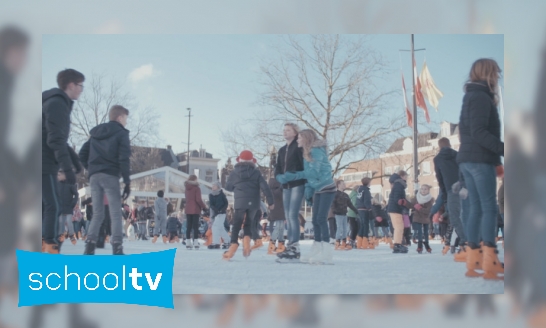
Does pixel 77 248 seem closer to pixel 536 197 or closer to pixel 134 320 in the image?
pixel 134 320

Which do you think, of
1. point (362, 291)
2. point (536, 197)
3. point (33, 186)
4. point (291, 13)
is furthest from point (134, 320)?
point (536, 197)

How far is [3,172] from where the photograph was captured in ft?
21.8

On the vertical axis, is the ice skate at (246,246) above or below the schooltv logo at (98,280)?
above

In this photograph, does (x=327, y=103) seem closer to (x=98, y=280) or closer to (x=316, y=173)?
(x=316, y=173)

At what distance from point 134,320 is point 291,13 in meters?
3.07

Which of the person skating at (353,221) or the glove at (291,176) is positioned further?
the person skating at (353,221)

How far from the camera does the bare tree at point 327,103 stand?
7.15 metres

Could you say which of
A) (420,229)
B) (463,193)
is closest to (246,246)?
(420,229)

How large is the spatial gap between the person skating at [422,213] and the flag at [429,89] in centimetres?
85

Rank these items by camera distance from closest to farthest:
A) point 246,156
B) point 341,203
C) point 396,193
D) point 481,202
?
point 481,202 → point 246,156 → point 396,193 → point 341,203

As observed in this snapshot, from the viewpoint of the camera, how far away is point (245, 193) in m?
7.47

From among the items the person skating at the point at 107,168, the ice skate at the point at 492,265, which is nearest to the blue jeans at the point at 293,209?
the person skating at the point at 107,168

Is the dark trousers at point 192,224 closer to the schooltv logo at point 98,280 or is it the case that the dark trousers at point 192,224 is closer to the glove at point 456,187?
the schooltv logo at point 98,280

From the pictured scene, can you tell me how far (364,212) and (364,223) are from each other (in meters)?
0.40
